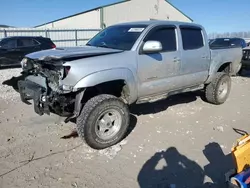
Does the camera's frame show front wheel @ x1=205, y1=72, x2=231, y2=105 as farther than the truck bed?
Yes

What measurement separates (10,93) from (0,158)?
3858 millimetres

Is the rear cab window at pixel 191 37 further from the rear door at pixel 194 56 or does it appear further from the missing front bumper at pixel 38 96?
the missing front bumper at pixel 38 96

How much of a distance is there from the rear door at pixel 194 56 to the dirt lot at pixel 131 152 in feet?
2.79

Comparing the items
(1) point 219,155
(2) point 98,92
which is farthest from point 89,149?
(1) point 219,155

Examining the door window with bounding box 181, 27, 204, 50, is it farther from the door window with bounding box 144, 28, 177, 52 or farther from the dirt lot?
the dirt lot

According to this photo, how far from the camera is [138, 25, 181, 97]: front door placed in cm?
429

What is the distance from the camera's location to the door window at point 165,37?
181 inches

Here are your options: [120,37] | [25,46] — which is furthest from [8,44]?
[120,37]

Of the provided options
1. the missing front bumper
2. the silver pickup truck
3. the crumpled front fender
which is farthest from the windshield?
the missing front bumper

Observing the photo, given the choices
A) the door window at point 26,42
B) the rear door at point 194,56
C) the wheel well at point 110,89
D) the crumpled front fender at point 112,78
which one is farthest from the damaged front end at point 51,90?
the door window at point 26,42

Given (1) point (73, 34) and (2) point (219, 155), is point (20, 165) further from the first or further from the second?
(1) point (73, 34)

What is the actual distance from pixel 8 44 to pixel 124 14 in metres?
17.2

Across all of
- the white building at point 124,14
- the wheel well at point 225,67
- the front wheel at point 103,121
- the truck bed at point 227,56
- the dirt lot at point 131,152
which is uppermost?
the white building at point 124,14

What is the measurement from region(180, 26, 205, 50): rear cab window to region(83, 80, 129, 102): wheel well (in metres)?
1.72
